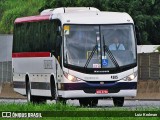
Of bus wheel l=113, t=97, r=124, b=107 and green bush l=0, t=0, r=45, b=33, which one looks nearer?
bus wheel l=113, t=97, r=124, b=107

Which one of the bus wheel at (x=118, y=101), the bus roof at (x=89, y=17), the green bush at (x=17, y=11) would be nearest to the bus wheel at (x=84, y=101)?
the bus wheel at (x=118, y=101)

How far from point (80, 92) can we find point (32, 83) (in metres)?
4.55

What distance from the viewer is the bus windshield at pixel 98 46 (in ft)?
105

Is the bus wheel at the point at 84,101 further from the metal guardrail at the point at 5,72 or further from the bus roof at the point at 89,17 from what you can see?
the metal guardrail at the point at 5,72

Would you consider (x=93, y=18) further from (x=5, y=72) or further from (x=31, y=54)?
(x=5, y=72)

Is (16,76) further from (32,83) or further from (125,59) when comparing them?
(125,59)

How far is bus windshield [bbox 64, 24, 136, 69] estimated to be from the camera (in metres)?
32.0

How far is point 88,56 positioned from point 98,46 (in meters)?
0.54

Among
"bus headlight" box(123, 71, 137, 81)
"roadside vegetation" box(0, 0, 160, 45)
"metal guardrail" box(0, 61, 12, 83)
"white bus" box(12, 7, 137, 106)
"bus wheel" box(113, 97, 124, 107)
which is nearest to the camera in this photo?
"white bus" box(12, 7, 137, 106)

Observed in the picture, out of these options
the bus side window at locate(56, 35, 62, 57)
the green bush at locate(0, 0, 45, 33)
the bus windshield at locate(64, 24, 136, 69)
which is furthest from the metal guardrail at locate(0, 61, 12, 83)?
the green bush at locate(0, 0, 45, 33)

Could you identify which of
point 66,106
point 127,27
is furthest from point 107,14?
point 66,106

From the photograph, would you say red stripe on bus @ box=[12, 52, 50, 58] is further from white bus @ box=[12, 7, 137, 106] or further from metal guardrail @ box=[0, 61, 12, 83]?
metal guardrail @ box=[0, 61, 12, 83]

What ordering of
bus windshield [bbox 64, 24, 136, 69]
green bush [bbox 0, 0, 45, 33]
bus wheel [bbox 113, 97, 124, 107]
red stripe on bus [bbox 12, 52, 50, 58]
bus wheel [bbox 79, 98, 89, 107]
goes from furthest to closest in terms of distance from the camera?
green bush [bbox 0, 0, 45, 33], bus wheel [bbox 79, 98, 89, 107], red stripe on bus [bbox 12, 52, 50, 58], bus wheel [bbox 113, 97, 124, 107], bus windshield [bbox 64, 24, 136, 69]

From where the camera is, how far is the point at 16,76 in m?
38.4
